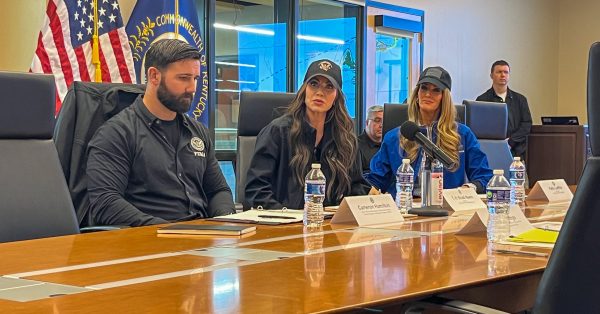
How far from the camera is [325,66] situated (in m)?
3.45

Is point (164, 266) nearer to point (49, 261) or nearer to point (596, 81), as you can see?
point (49, 261)

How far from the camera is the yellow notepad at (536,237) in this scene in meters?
2.07

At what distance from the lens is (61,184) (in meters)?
2.56

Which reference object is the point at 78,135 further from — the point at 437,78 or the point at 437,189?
the point at 437,78

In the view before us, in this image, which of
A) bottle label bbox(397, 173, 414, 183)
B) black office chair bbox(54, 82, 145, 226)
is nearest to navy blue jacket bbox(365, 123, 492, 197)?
bottle label bbox(397, 173, 414, 183)

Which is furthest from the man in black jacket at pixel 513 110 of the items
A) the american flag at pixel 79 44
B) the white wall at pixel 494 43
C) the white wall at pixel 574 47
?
the american flag at pixel 79 44

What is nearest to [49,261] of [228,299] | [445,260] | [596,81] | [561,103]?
[228,299]

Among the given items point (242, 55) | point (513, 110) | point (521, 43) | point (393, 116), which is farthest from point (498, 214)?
point (521, 43)

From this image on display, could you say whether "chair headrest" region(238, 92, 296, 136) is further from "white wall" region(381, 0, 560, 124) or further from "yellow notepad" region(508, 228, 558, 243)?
"white wall" region(381, 0, 560, 124)

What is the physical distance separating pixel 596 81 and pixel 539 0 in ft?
31.8

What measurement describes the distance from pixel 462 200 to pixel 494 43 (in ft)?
22.2

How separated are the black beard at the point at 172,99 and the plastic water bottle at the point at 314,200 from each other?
80 cm

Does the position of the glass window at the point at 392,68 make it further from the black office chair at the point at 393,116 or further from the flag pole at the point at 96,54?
the black office chair at the point at 393,116

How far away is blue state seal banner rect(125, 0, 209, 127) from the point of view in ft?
18.0
